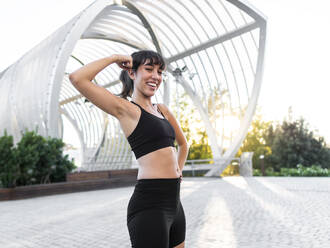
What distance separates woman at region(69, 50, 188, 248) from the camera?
1669mm

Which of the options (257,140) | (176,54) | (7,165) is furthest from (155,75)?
(257,140)

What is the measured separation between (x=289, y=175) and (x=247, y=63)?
8.00m

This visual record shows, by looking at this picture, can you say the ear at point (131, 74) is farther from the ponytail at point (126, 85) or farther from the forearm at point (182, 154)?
the forearm at point (182, 154)

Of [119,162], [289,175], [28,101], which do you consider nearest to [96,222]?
[28,101]

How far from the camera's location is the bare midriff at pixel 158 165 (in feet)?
5.77

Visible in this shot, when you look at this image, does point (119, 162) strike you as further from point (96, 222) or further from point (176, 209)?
point (176, 209)

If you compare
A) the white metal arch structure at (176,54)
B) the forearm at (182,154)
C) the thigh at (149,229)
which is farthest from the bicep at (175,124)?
the white metal arch structure at (176,54)

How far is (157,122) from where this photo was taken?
1784 mm

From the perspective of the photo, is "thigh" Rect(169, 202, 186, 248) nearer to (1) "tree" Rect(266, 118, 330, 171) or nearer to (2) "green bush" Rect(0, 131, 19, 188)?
(2) "green bush" Rect(0, 131, 19, 188)

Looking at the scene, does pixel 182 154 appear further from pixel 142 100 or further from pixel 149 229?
pixel 149 229

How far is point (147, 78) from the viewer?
185cm

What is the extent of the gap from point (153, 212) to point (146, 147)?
36cm

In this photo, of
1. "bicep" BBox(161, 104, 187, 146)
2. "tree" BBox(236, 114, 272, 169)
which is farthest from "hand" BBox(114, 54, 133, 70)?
"tree" BBox(236, 114, 272, 169)

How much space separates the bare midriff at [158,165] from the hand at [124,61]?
0.52 meters
